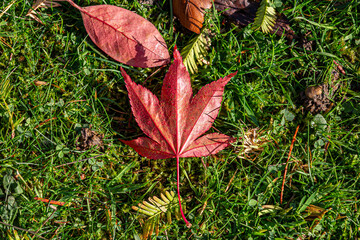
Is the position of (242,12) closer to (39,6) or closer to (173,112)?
(173,112)

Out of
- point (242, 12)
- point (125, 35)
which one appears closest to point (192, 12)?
point (242, 12)

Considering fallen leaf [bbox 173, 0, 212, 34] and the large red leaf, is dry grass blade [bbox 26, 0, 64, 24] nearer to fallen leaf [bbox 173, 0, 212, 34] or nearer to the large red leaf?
the large red leaf

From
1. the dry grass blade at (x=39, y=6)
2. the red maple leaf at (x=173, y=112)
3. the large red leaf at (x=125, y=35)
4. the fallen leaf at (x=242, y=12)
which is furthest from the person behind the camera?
the fallen leaf at (x=242, y=12)

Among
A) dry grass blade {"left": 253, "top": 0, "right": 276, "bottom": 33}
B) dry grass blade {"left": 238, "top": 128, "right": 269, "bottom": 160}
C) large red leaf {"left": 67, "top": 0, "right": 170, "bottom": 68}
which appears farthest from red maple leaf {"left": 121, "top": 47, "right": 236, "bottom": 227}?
dry grass blade {"left": 253, "top": 0, "right": 276, "bottom": 33}

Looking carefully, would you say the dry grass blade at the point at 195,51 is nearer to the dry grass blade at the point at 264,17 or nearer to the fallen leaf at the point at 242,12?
the fallen leaf at the point at 242,12

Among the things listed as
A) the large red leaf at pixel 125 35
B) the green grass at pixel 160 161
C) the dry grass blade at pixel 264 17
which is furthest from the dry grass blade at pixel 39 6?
the dry grass blade at pixel 264 17

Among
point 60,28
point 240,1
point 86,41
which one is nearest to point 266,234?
point 240,1
